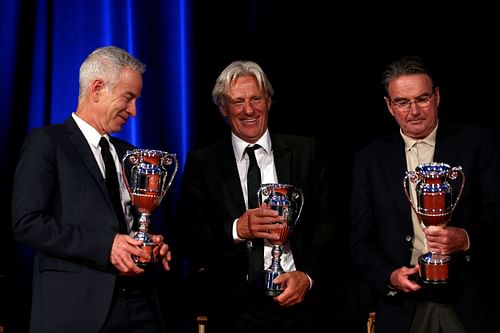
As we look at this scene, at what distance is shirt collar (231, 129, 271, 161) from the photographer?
10.8 feet

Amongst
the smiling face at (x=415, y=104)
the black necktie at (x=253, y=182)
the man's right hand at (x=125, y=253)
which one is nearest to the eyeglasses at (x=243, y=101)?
the black necktie at (x=253, y=182)

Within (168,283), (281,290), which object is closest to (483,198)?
(281,290)

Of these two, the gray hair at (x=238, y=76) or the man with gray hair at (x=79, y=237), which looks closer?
the man with gray hair at (x=79, y=237)

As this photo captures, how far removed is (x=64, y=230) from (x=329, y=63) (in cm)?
218

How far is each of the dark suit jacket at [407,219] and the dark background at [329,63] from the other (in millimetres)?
890

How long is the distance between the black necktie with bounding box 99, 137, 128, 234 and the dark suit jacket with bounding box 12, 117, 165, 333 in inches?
2.5

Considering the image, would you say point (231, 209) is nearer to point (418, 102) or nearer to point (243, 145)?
point (243, 145)

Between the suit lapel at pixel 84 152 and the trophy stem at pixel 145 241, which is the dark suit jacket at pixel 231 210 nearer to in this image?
the trophy stem at pixel 145 241

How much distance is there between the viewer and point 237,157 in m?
3.29

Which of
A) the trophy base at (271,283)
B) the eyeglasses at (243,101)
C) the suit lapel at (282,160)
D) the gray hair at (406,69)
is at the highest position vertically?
the gray hair at (406,69)

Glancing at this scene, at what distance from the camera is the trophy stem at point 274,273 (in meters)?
2.94

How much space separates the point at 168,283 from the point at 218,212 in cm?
80

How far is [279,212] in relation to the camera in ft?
9.59

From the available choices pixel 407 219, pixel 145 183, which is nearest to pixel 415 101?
pixel 407 219
